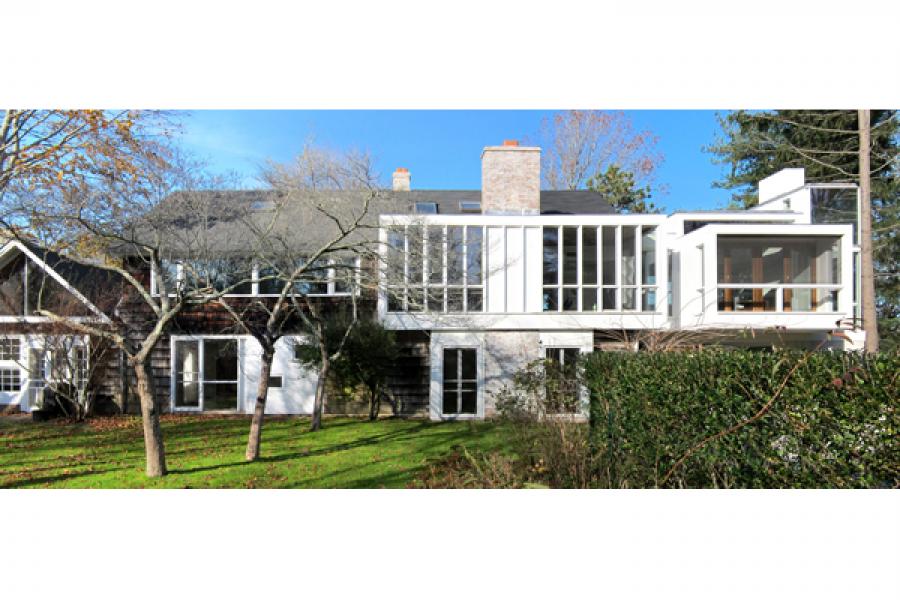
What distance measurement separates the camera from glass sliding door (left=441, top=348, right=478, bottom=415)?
13719 millimetres

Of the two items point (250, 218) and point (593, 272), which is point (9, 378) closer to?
point (250, 218)

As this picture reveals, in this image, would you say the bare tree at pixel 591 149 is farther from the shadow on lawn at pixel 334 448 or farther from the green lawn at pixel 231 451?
the shadow on lawn at pixel 334 448

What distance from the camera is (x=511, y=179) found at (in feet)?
48.2

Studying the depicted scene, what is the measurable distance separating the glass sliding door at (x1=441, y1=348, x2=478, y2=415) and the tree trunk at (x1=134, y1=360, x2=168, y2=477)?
23.3 ft

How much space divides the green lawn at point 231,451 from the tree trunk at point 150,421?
20 centimetres

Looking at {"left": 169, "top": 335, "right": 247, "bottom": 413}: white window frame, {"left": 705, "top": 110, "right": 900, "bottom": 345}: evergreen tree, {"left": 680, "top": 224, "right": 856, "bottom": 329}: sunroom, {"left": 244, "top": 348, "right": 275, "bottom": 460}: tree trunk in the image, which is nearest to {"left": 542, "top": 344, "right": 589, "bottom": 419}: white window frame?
{"left": 680, "top": 224, "right": 856, "bottom": 329}: sunroom

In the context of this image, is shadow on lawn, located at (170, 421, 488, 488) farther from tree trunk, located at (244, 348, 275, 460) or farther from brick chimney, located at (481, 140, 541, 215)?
brick chimney, located at (481, 140, 541, 215)

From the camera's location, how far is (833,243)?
46.5 ft

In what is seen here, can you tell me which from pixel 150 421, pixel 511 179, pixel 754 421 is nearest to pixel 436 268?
pixel 511 179

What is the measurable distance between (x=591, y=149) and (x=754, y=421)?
23.1 metres
